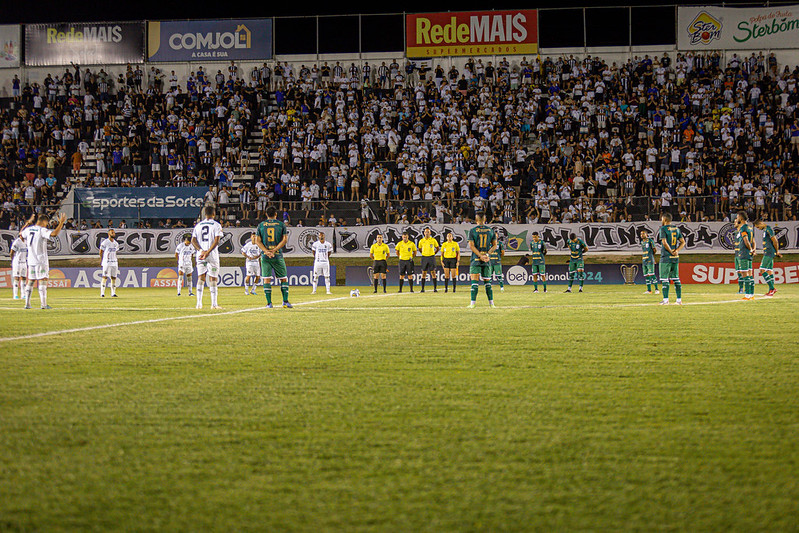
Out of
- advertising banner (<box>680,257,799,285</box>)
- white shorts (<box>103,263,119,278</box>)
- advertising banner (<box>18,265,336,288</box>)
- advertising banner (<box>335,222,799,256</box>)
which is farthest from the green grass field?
advertising banner (<box>680,257,799,285</box>)

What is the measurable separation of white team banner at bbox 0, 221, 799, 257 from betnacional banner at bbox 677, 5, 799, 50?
50.3ft

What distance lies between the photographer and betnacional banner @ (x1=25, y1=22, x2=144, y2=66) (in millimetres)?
42625

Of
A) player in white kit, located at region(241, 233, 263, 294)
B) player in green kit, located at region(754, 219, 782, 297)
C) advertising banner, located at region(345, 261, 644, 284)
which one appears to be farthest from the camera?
advertising banner, located at region(345, 261, 644, 284)

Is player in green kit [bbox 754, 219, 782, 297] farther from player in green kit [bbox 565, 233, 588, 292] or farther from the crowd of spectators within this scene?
the crowd of spectators

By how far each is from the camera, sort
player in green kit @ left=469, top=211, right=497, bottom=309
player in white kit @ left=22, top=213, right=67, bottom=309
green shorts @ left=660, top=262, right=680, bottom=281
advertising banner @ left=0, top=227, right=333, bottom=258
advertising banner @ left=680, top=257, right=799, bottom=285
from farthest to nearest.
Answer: advertising banner @ left=0, top=227, right=333, bottom=258 → advertising banner @ left=680, top=257, right=799, bottom=285 → green shorts @ left=660, top=262, right=680, bottom=281 → player in white kit @ left=22, top=213, right=67, bottom=309 → player in green kit @ left=469, top=211, right=497, bottom=309

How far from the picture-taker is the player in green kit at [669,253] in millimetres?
15961

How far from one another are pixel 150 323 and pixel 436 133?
25678 mm

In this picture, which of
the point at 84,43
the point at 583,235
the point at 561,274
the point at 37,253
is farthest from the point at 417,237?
the point at 84,43

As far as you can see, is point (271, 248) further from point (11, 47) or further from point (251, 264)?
point (11, 47)

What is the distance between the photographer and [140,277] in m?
32.1

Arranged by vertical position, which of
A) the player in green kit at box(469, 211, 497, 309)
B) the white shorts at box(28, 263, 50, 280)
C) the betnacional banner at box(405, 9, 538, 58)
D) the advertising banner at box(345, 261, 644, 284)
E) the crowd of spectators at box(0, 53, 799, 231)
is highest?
the betnacional banner at box(405, 9, 538, 58)

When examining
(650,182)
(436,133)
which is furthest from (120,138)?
(650,182)

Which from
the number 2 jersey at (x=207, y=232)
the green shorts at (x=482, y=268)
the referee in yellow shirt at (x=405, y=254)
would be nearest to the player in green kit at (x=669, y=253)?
the green shorts at (x=482, y=268)

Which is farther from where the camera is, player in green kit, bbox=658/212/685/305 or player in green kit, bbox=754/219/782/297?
player in green kit, bbox=754/219/782/297
